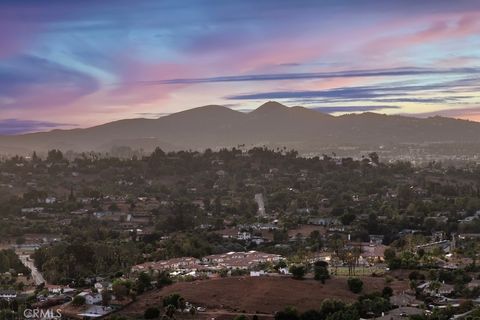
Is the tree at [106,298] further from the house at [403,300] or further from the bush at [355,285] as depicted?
the house at [403,300]

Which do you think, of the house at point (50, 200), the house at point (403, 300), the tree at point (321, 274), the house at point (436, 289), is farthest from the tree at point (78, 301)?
the house at point (50, 200)

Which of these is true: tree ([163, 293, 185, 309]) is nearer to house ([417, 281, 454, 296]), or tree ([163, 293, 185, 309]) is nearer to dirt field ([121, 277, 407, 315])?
dirt field ([121, 277, 407, 315])

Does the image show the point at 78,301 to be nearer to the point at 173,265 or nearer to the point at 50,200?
the point at 173,265

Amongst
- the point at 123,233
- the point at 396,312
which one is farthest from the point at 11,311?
the point at 123,233

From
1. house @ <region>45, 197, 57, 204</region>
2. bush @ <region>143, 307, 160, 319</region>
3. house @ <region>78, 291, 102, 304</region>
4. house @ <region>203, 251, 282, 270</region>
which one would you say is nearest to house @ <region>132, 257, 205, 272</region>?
house @ <region>203, 251, 282, 270</region>

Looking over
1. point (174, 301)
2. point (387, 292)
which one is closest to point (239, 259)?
point (174, 301)
